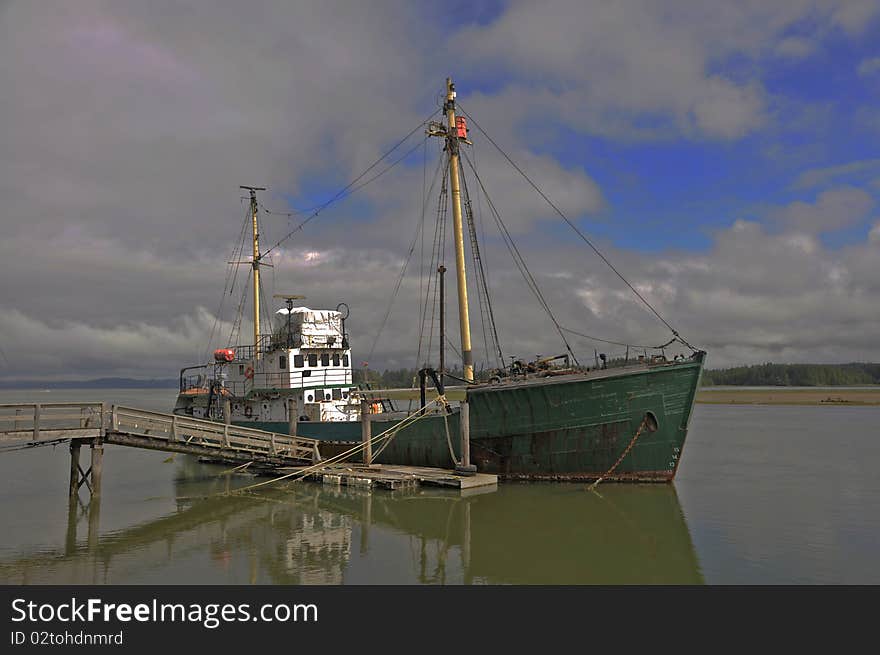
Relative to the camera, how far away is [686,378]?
21219 mm

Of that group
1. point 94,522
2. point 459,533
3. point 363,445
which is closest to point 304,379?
point 363,445

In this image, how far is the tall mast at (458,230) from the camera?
25.8 meters

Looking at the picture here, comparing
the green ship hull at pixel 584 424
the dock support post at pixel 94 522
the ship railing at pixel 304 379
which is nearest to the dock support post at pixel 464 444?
the green ship hull at pixel 584 424

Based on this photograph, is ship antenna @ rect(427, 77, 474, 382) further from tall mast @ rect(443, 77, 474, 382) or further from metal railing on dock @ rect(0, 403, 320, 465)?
metal railing on dock @ rect(0, 403, 320, 465)

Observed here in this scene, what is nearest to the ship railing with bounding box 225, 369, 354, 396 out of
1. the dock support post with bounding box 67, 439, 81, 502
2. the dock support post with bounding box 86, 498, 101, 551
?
the dock support post with bounding box 67, 439, 81, 502

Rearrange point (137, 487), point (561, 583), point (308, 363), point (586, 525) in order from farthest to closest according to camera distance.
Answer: point (308, 363)
point (137, 487)
point (586, 525)
point (561, 583)

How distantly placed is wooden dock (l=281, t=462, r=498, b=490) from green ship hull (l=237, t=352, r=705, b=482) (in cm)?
133

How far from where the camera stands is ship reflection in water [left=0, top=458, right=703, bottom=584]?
12656 millimetres

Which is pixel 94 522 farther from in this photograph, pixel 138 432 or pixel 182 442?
pixel 138 432

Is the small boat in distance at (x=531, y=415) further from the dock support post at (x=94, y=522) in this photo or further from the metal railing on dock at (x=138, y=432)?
the dock support post at (x=94, y=522)

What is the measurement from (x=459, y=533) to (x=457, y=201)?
1514 centimetres
